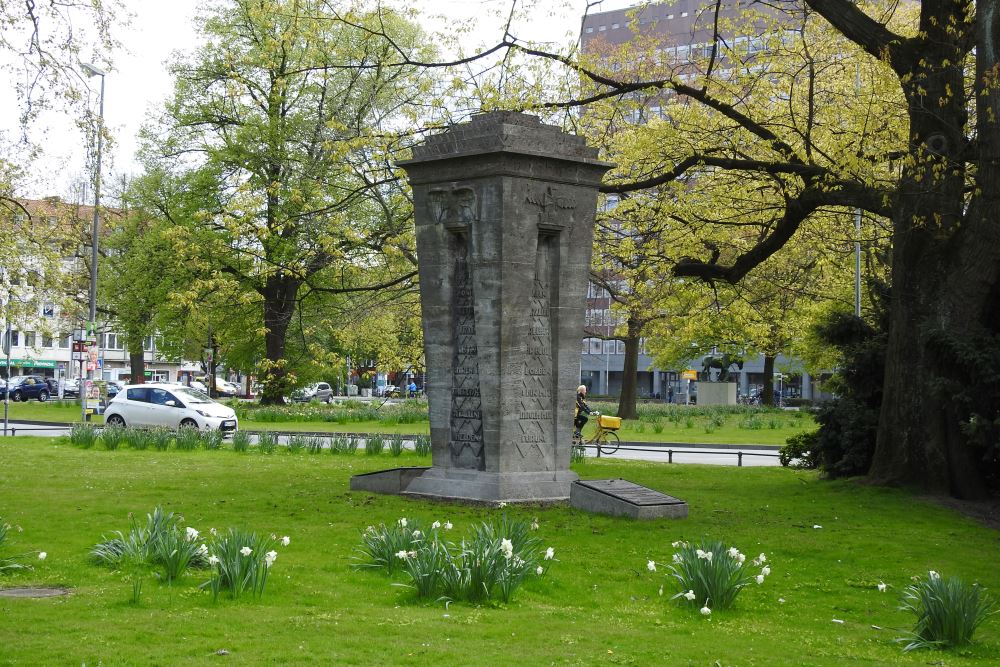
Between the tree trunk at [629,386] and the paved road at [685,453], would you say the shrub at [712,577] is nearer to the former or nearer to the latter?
the paved road at [685,453]

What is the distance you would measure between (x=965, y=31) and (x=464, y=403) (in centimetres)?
891

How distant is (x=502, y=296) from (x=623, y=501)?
294 centimetres

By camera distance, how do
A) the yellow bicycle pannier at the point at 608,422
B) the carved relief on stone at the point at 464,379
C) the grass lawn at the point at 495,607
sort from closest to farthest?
the grass lawn at the point at 495,607 → the carved relief on stone at the point at 464,379 → the yellow bicycle pannier at the point at 608,422

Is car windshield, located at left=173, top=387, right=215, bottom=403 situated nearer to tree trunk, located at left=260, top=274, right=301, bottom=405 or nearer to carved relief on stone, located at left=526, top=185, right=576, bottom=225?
tree trunk, located at left=260, top=274, right=301, bottom=405

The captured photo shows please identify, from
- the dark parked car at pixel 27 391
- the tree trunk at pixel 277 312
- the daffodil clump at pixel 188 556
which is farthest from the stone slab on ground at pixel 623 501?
the dark parked car at pixel 27 391

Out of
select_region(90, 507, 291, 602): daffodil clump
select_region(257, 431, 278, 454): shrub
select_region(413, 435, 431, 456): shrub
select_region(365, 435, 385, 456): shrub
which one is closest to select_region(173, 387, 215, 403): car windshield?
select_region(257, 431, 278, 454): shrub

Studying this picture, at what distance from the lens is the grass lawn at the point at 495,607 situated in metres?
6.87

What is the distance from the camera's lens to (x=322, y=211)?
18500mm

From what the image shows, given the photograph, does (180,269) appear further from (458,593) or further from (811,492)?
(458,593)

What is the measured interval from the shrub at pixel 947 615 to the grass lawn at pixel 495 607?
14 centimetres

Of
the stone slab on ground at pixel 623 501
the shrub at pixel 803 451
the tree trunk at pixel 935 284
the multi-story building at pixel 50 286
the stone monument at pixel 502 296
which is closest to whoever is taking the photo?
the stone slab on ground at pixel 623 501

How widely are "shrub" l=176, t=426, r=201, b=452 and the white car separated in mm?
6250

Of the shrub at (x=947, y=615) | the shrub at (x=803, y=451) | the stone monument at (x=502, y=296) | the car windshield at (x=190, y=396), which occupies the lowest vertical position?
the shrub at (x=947, y=615)

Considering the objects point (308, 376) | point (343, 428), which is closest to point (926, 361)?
point (343, 428)
